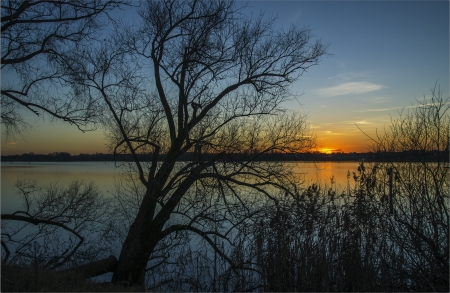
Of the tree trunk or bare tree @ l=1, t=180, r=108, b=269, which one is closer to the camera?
the tree trunk

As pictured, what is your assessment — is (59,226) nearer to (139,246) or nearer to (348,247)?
(139,246)

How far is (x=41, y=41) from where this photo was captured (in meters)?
10.3

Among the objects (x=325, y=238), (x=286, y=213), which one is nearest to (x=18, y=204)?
(x=286, y=213)

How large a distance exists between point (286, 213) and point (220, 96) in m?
4.78

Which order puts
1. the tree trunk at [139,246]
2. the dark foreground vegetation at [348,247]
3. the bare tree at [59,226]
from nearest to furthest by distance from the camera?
the dark foreground vegetation at [348,247], the tree trunk at [139,246], the bare tree at [59,226]

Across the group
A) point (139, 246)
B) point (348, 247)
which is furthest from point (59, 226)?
point (348, 247)

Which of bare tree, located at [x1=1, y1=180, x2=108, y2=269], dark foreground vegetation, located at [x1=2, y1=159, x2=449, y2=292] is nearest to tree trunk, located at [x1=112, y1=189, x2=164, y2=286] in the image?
bare tree, located at [x1=1, y1=180, x2=108, y2=269]

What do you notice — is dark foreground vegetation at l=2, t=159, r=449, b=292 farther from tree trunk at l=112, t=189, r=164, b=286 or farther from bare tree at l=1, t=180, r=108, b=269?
bare tree at l=1, t=180, r=108, b=269

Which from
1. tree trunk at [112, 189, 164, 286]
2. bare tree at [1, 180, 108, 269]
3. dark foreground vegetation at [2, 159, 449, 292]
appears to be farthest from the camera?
bare tree at [1, 180, 108, 269]

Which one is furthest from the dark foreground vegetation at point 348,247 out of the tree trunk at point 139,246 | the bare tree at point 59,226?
the bare tree at point 59,226

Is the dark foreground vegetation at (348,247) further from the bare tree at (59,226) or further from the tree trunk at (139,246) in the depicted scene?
the bare tree at (59,226)

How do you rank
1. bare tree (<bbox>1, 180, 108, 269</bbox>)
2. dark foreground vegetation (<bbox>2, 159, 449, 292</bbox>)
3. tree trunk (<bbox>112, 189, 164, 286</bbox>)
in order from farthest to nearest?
bare tree (<bbox>1, 180, 108, 269</bbox>), tree trunk (<bbox>112, 189, 164, 286</bbox>), dark foreground vegetation (<bbox>2, 159, 449, 292</bbox>)

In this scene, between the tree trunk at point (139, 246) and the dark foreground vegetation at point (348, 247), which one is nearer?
the dark foreground vegetation at point (348, 247)

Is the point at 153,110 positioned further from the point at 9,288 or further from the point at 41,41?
the point at 9,288
